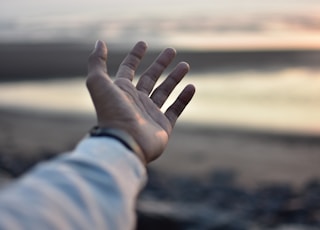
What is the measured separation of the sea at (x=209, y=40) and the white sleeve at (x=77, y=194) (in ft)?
25.9

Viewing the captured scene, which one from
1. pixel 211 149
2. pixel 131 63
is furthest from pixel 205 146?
pixel 131 63

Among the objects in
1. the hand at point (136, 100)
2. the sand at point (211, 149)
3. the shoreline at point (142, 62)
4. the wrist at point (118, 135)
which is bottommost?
the wrist at point (118, 135)

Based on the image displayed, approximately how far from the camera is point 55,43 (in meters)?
21.3

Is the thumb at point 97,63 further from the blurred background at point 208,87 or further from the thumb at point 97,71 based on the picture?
the blurred background at point 208,87

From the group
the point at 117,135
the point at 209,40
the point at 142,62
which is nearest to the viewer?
the point at 117,135

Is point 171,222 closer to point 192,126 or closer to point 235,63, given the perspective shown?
point 192,126

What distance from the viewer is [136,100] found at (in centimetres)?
197

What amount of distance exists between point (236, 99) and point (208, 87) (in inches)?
68.6

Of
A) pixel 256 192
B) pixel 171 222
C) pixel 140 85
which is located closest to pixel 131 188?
pixel 140 85

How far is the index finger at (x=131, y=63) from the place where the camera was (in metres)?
2.16

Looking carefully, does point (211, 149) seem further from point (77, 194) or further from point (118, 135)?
point (77, 194)

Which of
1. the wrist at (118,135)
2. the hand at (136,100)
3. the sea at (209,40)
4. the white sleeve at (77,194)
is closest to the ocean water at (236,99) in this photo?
the sea at (209,40)

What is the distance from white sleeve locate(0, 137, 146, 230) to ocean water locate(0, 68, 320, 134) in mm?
7912

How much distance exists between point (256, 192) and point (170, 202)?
0.96 metres
